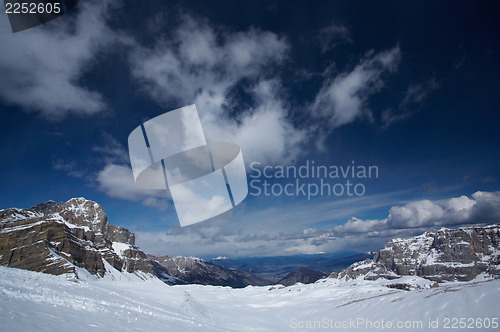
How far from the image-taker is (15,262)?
80.2 m

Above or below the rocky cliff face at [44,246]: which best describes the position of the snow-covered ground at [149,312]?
below

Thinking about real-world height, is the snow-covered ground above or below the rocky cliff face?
below

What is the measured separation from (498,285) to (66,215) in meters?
227

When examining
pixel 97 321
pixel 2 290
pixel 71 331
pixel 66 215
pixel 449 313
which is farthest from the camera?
pixel 66 215

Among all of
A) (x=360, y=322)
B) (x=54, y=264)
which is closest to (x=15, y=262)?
(x=54, y=264)

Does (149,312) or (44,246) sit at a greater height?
(44,246)

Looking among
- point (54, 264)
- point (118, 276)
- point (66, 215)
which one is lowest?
point (118, 276)

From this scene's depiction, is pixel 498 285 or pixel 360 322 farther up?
pixel 498 285

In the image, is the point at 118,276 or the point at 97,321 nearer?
the point at 97,321

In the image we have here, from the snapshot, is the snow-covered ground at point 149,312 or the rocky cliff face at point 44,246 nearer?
the snow-covered ground at point 149,312

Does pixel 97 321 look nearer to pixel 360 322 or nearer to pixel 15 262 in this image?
pixel 360 322

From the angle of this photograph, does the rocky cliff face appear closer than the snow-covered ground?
No

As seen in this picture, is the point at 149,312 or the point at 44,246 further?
the point at 44,246

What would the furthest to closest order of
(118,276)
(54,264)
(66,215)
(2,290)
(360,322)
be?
1. (66,215)
2. (118,276)
3. (54,264)
4. (360,322)
5. (2,290)
